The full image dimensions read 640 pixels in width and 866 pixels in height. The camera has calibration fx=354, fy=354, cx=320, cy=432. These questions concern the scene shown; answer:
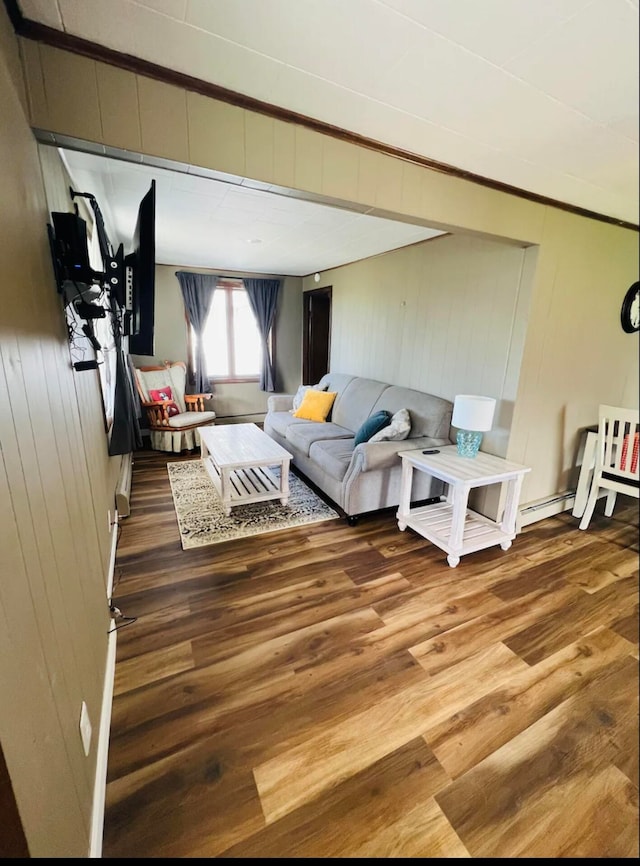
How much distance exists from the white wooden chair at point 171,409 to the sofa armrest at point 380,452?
2.34 metres

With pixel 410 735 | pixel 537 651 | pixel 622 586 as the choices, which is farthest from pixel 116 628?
pixel 622 586

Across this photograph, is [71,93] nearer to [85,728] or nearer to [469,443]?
[85,728]

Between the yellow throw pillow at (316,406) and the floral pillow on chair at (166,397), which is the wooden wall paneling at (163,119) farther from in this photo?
the floral pillow on chair at (166,397)

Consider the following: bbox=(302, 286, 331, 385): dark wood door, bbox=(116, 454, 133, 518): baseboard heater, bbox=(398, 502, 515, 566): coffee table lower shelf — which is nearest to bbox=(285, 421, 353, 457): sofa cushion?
bbox=(398, 502, 515, 566): coffee table lower shelf

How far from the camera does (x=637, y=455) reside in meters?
2.36

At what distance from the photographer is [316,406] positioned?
407cm

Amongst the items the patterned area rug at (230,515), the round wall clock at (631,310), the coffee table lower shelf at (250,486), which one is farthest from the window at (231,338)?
the round wall clock at (631,310)

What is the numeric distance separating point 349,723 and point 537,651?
954mm

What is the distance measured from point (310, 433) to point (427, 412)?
1.14m

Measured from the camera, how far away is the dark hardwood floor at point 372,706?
103 cm

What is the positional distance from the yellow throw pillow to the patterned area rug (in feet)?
3.00

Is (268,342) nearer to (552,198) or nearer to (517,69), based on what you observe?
(552,198)

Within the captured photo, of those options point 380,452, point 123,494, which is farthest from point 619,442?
point 123,494

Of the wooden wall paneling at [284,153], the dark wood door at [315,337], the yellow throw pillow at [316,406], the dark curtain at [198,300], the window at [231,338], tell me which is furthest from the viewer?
the dark wood door at [315,337]
